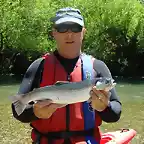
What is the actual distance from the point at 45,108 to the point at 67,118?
0.24 m

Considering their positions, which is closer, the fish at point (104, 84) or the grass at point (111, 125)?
the fish at point (104, 84)

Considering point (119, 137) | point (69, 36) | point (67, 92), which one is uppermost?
point (69, 36)

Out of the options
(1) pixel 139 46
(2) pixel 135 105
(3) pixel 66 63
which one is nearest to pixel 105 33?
(1) pixel 139 46

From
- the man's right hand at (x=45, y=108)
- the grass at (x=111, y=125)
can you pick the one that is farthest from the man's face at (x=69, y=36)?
the grass at (x=111, y=125)

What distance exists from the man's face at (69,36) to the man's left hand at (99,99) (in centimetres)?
39

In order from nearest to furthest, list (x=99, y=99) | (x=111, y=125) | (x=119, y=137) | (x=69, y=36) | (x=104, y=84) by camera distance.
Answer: (x=104, y=84) → (x=99, y=99) → (x=69, y=36) → (x=119, y=137) → (x=111, y=125)

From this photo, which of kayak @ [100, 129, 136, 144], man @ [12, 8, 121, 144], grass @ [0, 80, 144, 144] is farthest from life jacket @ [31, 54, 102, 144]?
grass @ [0, 80, 144, 144]

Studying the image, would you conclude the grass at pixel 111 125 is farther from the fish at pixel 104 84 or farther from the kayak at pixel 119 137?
the fish at pixel 104 84

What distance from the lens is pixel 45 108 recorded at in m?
2.58

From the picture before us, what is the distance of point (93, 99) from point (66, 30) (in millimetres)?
510

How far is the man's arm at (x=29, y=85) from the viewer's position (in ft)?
8.82

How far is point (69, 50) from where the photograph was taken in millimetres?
2773

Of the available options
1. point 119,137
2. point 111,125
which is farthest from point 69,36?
point 111,125

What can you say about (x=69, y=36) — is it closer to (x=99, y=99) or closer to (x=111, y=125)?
(x=99, y=99)
